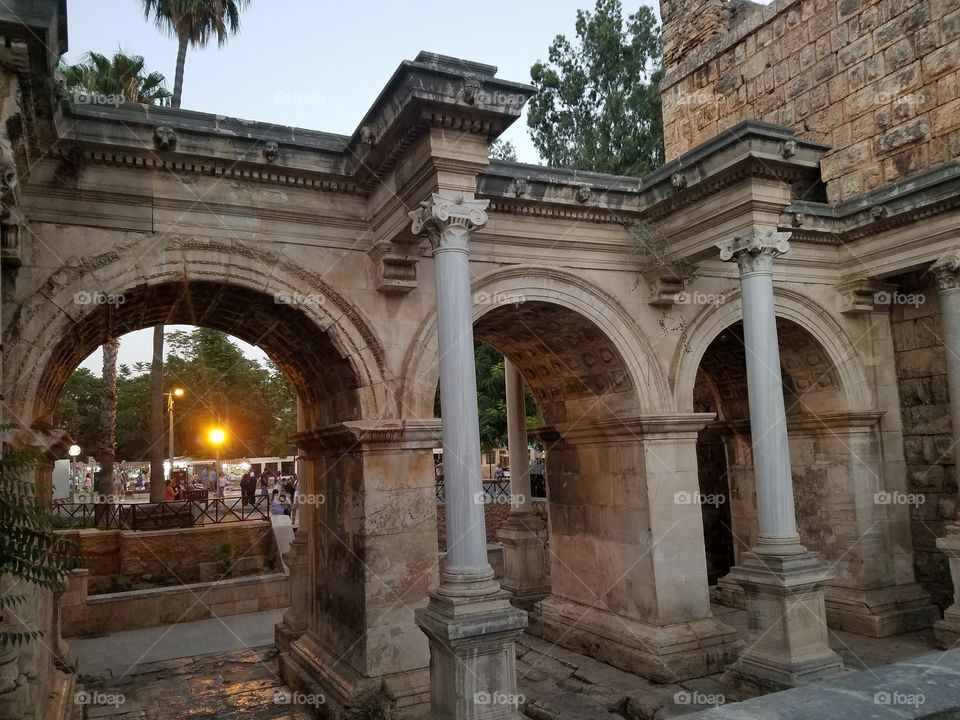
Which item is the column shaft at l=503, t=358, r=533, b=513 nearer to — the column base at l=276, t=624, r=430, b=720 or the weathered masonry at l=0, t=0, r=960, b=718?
the weathered masonry at l=0, t=0, r=960, b=718

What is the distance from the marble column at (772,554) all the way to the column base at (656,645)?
60 cm

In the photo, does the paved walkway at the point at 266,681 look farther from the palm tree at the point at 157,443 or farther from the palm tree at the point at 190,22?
the palm tree at the point at 190,22

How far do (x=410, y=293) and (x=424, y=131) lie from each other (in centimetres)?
203

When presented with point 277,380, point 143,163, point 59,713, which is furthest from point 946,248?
point 277,380

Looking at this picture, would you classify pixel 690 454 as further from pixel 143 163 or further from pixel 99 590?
pixel 99 590

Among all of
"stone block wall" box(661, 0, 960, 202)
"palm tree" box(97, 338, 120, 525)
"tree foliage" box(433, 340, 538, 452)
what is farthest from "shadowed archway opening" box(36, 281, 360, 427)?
"palm tree" box(97, 338, 120, 525)

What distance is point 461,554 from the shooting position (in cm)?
616

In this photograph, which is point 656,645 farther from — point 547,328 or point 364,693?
point 547,328

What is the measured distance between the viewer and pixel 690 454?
905 centimetres

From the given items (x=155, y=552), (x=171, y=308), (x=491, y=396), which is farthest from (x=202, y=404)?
(x=171, y=308)

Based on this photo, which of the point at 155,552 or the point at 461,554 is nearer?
the point at 461,554

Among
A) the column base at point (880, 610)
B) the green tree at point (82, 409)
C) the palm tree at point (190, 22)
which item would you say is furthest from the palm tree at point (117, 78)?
the green tree at point (82, 409)

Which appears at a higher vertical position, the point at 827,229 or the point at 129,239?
the point at 827,229

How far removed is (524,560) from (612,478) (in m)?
3.43
